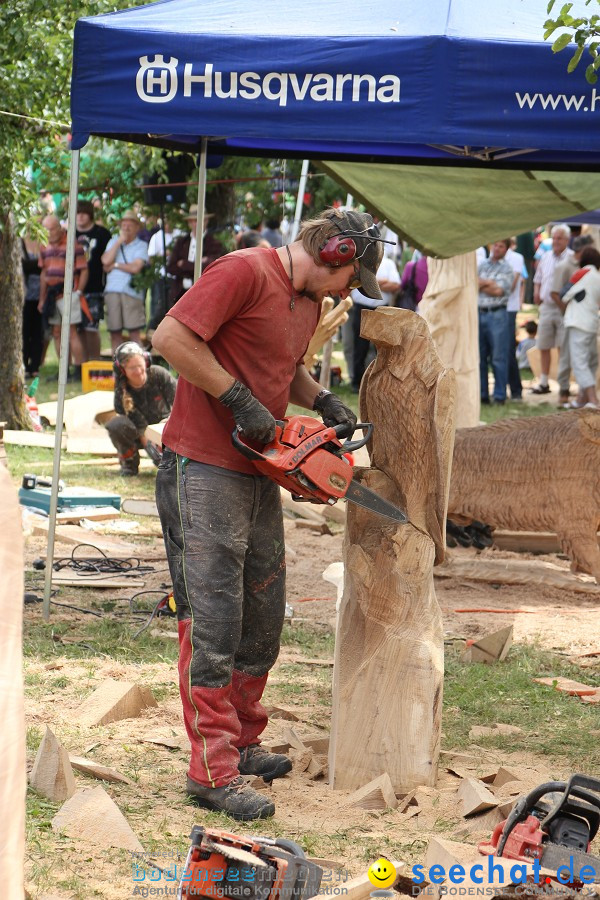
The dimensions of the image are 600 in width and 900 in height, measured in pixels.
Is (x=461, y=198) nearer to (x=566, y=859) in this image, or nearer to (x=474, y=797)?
(x=474, y=797)

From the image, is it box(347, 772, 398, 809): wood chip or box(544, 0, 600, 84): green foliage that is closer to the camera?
box(347, 772, 398, 809): wood chip

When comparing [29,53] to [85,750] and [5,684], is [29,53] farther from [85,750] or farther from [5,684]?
[5,684]

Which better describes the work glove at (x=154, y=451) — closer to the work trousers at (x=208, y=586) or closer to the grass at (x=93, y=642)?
the grass at (x=93, y=642)

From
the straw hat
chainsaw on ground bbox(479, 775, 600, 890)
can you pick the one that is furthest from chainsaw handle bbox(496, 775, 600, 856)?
the straw hat

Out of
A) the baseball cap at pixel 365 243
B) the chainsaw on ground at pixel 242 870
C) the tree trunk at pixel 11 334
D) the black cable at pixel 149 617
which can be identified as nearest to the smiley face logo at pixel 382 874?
the chainsaw on ground at pixel 242 870

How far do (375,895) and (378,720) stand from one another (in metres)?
1.01

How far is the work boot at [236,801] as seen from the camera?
3.38 meters

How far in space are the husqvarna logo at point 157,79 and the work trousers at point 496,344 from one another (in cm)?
892

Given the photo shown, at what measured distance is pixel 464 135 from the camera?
15.0ft

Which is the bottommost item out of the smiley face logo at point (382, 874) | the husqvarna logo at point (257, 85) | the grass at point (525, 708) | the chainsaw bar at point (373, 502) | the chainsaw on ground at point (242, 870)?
the grass at point (525, 708)

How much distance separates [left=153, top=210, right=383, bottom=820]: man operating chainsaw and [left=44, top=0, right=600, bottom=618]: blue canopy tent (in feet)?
4.09

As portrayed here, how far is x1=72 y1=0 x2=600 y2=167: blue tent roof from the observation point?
14.9 feet

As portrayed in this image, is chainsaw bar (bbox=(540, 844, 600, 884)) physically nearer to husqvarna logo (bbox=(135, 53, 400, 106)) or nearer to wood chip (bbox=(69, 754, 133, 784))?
wood chip (bbox=(69, 754, 133, 784))

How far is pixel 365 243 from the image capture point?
3.45m
